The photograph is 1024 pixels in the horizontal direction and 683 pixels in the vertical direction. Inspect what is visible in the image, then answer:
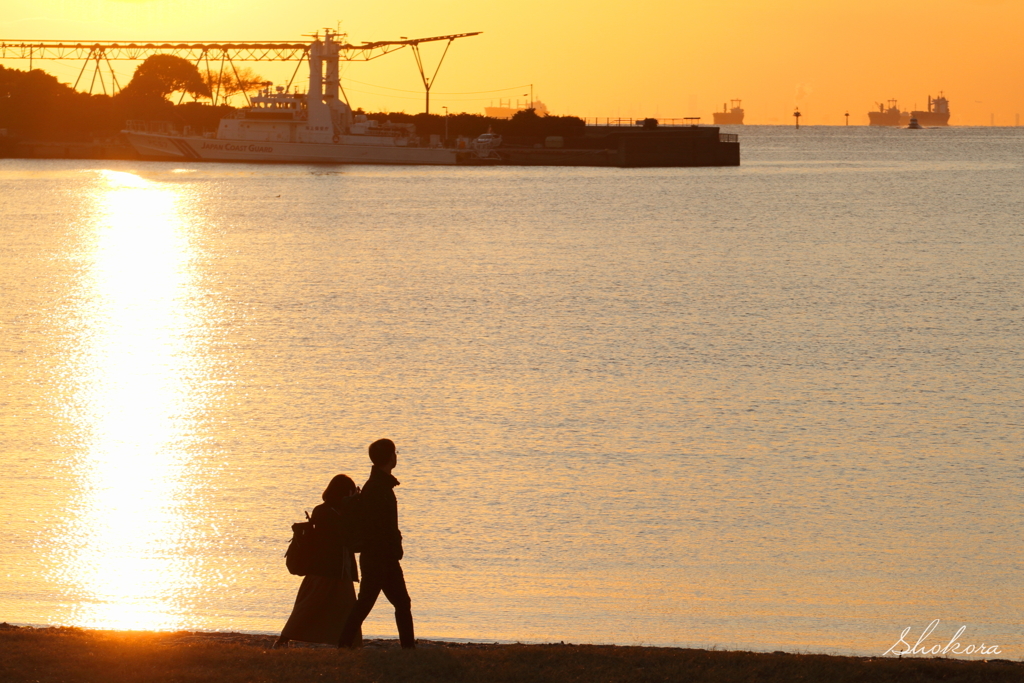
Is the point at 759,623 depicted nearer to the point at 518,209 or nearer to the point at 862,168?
the point at 518,209

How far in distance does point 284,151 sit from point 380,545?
110 m

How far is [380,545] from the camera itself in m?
6.46

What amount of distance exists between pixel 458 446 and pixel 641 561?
4.93 m

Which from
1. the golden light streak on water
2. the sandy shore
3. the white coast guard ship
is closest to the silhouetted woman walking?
the sandy shore

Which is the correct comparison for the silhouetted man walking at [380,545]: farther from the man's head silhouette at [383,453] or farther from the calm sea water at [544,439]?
the calm sea water at [544,439]

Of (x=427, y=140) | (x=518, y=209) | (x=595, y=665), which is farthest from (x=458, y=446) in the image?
(x=427, y=140)

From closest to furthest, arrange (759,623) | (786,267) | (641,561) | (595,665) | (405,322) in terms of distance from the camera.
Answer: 1. (595,665)
2. (759,623)
3. (641,561)
4. (405,322)
5. (786,267)

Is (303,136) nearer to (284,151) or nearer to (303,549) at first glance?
(284,151)

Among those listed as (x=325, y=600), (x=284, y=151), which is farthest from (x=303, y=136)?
(x=325, y=600)

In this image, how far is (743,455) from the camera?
1461cm

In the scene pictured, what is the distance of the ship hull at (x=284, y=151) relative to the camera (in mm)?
111125

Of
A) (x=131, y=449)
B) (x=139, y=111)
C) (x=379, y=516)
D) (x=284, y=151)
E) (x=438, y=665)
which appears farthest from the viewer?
(x=139, y=111)

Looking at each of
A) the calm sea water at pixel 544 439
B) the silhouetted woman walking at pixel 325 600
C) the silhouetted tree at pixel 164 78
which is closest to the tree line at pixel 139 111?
the silhouetted tree at pixel 164 78

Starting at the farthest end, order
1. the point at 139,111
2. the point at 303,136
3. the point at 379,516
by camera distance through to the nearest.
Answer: the point at 139,111, the point at 303,136, the point at 379,516
